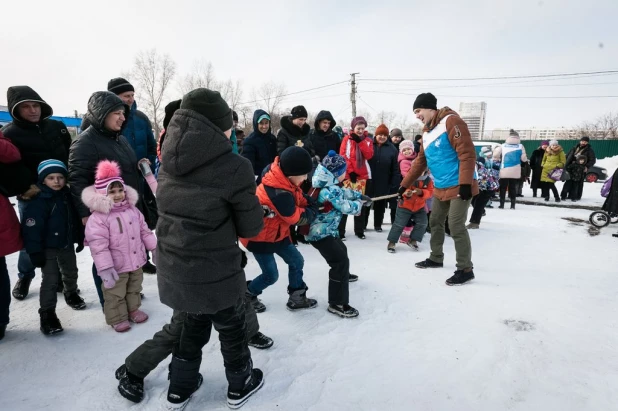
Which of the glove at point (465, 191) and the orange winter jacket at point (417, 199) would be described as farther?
the orange winter jacket at point (417, 199)

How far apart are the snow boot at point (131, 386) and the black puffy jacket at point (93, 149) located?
4.29 ft

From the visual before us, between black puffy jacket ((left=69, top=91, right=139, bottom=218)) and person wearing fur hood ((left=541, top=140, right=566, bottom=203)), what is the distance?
11.1 meters

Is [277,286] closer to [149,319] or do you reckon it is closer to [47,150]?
[149,319]

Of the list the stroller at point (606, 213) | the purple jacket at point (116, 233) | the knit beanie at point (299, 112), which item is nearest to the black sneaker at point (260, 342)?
the purple jacket at point (116, 233)

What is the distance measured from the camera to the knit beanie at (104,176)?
2.64m

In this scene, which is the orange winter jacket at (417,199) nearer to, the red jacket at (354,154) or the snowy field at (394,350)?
the red jacket at (354,154)

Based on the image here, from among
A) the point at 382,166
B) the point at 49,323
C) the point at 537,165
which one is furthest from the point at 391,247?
the point at 537,165

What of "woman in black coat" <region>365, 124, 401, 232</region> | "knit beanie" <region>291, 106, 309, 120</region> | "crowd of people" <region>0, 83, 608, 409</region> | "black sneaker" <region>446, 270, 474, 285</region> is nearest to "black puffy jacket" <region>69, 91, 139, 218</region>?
"crowd of people" <region>0, 83, 608, 409</region>

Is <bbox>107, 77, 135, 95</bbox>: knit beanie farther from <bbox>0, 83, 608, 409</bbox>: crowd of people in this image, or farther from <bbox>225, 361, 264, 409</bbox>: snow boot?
<bbox>225, 361, 264, 409</bbox>: snow boot

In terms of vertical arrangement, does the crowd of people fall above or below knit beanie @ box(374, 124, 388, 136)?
below

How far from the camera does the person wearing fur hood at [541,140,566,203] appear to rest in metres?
9.88

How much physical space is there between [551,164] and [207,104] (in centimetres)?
1118

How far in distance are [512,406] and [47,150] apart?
395 centimetres

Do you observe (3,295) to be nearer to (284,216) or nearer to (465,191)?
(284,216)
